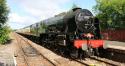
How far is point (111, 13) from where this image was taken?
45.0 meters

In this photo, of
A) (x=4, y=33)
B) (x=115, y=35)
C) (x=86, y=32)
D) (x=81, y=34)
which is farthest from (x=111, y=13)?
(x=81, y=34)

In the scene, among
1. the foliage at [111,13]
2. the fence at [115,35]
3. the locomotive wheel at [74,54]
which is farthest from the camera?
the foliage at [111,13]

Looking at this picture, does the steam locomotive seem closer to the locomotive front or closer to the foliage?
the locomotive front

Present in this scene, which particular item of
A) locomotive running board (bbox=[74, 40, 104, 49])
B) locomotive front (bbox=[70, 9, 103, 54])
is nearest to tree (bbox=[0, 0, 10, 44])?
locomotive front (bbox=[70, 9, 103, 54])

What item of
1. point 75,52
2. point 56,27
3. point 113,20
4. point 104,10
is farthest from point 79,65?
point 104,10

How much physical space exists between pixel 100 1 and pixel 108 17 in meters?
5.15

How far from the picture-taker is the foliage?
4181 cm

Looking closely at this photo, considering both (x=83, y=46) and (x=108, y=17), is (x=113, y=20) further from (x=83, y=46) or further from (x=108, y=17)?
(x=83, y=46)

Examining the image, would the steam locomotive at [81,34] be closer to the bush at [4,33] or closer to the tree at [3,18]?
the bush at [4,33]

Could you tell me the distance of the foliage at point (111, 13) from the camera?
41.8 meters

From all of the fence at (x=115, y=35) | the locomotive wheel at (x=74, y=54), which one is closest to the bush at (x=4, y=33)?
the fence at (x=115, y=35)

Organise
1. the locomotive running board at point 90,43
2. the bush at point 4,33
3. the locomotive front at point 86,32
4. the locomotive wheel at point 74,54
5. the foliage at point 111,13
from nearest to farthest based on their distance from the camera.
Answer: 1. the locomotive running board at point 90,43
2. the locomotive front at point 86,32
3. the locomotive wheel at point 74,54
4. the bush at point 4,33
5. the foliage at point 111,13

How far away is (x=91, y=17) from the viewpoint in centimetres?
1772

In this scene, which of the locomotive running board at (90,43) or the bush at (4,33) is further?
the bush at (4,33)
